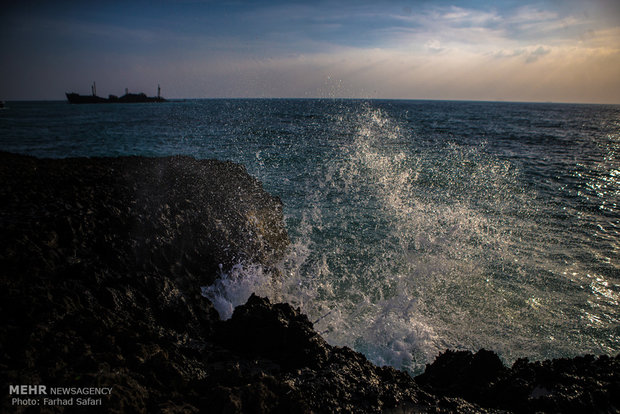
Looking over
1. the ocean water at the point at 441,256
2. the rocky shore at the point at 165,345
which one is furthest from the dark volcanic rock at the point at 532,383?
the ocean water at the point at 441,256

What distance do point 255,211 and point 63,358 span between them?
464cm

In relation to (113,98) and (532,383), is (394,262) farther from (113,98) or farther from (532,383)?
(113,98)

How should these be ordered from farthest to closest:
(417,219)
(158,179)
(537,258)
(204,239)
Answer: (417,219) → (537,258) → (158,179) → (204,239)

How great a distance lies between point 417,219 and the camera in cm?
853

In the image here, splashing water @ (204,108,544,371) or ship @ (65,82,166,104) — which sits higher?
ship @ (65,82,166,104)

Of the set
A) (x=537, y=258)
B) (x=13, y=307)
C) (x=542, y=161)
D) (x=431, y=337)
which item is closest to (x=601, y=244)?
(x=537, y=258)

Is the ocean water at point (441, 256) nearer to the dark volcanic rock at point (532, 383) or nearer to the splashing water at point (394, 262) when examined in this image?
the splashing water at point (394, 262)

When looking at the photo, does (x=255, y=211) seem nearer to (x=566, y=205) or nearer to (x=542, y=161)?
(x=566, y=205)

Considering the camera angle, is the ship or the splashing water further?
the ship

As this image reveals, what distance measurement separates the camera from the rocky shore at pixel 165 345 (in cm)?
212

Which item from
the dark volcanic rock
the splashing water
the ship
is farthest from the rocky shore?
the ship

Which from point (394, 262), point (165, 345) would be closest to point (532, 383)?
point (165, 345)

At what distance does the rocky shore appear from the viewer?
2.12 m

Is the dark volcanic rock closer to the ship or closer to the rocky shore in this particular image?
the rocky shore
